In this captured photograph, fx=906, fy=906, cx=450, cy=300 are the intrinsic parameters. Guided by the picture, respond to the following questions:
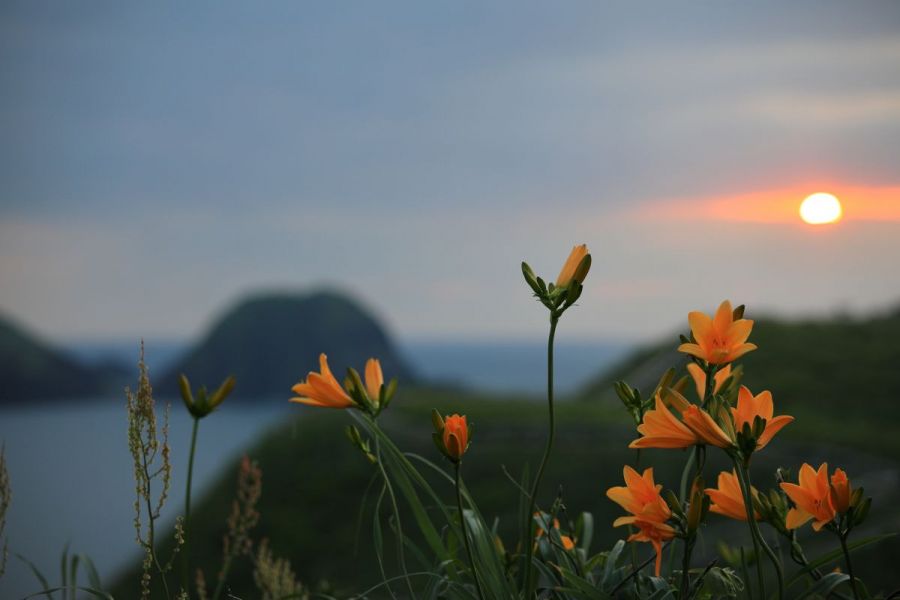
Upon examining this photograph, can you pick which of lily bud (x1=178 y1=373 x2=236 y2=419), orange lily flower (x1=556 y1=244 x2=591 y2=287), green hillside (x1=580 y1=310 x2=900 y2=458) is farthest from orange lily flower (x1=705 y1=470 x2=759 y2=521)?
green hillside (x1=580 y1=310 x2=900 y2=458)

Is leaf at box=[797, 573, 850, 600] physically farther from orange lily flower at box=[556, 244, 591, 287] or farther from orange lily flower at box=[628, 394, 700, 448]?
orange lily flower at box=[556, 244, 591, 287]

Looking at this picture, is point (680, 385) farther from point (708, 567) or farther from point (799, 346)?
point (799, 346)

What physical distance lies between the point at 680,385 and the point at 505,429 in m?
6.01

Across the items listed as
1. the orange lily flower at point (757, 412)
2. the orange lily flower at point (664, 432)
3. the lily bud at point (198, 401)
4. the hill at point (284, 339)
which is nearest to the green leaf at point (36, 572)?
the lily bud at point (198, 401)

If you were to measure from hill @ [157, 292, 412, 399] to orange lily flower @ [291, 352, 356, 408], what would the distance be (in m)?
9.19

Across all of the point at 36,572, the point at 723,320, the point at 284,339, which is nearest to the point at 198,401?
the point at 36,572

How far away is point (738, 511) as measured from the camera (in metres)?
1.24

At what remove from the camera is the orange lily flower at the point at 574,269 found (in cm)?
119

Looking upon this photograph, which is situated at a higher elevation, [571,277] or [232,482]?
[571,277]

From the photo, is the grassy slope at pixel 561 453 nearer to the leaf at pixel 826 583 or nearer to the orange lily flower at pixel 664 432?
the leaf at pixel 826 583

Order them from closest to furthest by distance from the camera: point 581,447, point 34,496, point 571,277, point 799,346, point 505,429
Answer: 1. point 571,277
2. point 34,496
3. point 581,447
4. point 505,429
5. point 799,346

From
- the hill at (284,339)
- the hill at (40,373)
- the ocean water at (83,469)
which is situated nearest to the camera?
the ocean water at (83,469)

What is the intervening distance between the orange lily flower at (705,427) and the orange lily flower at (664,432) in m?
0.02

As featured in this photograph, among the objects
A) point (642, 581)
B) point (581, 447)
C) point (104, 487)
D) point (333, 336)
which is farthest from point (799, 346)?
point (642, 581)
